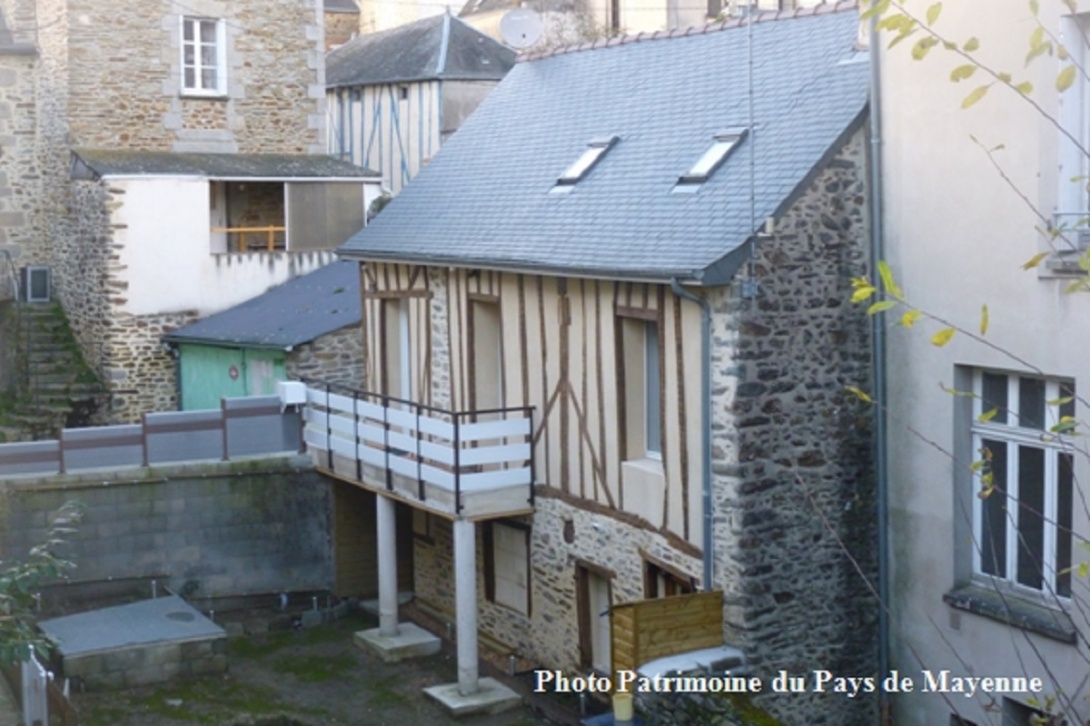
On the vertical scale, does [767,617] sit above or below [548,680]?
above

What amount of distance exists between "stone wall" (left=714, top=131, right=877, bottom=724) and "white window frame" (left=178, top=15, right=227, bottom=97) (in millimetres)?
13224

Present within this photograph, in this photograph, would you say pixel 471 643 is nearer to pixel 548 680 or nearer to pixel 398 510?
pixel 548 680

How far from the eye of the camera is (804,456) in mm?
10039

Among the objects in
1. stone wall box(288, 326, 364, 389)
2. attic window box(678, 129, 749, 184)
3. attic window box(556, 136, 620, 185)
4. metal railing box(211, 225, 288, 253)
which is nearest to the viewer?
attic window box(678, 129, 749, 184)

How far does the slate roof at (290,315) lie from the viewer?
55.1ft

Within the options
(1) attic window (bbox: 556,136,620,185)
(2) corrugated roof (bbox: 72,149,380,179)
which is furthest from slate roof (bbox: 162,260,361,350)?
(1) attic window (bbox: 556,136,620,185)

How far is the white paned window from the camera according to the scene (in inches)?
827

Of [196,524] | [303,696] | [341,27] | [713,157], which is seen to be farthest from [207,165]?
[341,27]

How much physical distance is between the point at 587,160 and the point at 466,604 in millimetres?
3822

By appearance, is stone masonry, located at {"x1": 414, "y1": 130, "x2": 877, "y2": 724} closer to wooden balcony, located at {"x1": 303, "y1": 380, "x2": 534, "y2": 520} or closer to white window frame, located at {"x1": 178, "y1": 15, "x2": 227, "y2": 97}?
wooden balcony, located at {"x1": 303, "y1": 380, "x2": 534, "y2": 520}

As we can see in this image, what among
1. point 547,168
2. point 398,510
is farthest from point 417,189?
point 398,510

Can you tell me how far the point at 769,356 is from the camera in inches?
388

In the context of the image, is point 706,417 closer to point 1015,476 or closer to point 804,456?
point 804,456

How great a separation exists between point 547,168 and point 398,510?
14.1ft
